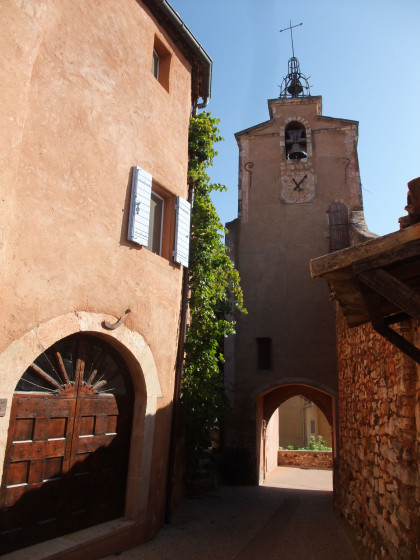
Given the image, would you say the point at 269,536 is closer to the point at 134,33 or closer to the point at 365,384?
the point at 365,384

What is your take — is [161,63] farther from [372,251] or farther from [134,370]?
[372,251]

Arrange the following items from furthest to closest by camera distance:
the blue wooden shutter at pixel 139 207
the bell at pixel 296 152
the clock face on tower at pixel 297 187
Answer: the bell at pixel 296 152
the clock face on tower at pixel 297 187
the blue wooden shutter at pixel 139 207

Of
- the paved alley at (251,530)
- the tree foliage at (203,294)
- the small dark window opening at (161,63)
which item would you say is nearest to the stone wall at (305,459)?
the paved alley at (251,530)

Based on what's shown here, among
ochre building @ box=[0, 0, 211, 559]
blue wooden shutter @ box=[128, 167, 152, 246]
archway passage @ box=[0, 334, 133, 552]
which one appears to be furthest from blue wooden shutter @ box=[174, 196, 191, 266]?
archway passage @ box=[0, 334, 133, 552]

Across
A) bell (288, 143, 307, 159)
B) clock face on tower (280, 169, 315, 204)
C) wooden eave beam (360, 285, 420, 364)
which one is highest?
bell (288, 143, 307, 159)

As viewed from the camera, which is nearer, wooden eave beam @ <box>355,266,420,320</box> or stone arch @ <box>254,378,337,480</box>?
wooden eave beam @ <box>355,266,420,320</box>

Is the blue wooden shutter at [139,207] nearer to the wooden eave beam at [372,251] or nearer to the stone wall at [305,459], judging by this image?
the wooden eave beam at [372,251]

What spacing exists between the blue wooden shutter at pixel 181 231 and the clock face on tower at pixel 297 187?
6990 millimetres

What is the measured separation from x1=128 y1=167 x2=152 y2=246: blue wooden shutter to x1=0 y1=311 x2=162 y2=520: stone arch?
1102 millimetres

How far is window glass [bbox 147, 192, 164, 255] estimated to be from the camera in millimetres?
6418

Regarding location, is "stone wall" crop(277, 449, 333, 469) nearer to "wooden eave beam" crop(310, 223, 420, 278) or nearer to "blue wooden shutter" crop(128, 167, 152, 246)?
"blue wooden shutter" crop(128, 167, 152, 246)

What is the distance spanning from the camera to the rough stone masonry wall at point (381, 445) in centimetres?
365

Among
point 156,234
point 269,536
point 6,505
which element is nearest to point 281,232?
point 156,234

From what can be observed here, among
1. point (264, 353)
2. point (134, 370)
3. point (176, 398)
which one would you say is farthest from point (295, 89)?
point (134, 370)
